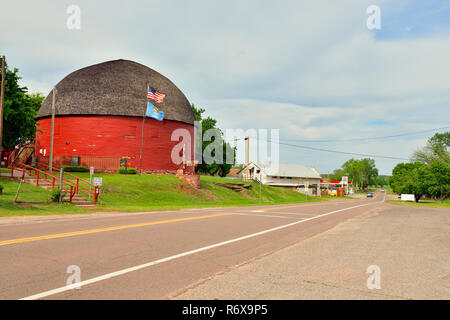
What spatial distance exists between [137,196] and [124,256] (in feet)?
70.3

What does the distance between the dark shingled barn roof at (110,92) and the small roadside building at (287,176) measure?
113 ft

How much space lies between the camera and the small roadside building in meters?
75.0

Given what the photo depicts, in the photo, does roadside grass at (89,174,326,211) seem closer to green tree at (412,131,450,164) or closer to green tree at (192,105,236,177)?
green tree at (192,105,236,177)

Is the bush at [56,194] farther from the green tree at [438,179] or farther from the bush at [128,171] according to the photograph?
the green tree at [438,179]

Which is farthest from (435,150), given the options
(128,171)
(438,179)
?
(128,171)

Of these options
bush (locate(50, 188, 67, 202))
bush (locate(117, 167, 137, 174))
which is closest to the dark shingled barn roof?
bush (locate(117, 167, 137, 174))

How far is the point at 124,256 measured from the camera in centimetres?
675

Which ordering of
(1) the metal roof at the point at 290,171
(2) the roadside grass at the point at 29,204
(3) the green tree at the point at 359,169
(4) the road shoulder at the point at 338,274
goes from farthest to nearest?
(3) the green tree at the point at 359,169 < (1) the metal roof at the point at 290,171 < (2) the roadside grass at the point at 29,204 < (4) the road shoulder at the point at 338,274

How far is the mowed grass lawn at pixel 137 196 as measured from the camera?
17328 millimetres

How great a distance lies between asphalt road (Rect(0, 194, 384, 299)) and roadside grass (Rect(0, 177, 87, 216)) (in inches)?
163

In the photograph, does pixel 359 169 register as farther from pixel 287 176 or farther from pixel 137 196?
pixel 137 196

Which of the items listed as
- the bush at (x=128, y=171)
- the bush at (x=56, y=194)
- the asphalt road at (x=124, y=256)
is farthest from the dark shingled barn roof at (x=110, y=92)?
the asphalt road at (x=124, y=256)
